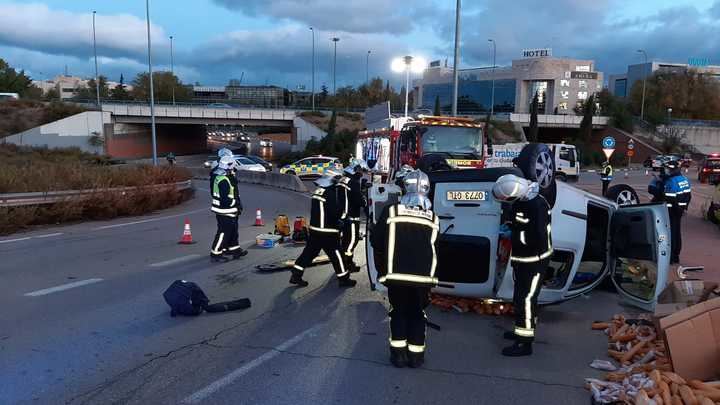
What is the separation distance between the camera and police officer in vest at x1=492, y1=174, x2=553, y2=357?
5.21 m

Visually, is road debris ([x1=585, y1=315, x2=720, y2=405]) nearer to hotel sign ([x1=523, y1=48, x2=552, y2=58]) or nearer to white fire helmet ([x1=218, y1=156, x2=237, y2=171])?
white fire helmet ([x1=218, y1=156, x2=237, y2=171])

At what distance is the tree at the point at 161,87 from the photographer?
98.3 m

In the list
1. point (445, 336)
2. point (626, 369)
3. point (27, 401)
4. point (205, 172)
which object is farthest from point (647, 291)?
point (205, 172)

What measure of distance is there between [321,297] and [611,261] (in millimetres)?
3513

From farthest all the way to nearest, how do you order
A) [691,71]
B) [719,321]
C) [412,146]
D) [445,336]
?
[691,71] < [412,146] < [445,336] < [719,321]

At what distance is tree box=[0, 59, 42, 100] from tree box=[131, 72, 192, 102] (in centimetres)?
1710

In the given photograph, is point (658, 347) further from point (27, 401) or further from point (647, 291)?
point (27, 401)

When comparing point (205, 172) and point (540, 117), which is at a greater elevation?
point (540, 117)

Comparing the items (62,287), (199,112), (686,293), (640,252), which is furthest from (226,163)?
(199,112)

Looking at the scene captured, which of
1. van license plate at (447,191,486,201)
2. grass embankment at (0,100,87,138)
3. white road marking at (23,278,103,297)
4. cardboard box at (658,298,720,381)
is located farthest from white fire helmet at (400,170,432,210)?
grass embankment at (0,100,87,138)

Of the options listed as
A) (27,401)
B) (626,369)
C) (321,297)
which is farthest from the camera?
(321,297)

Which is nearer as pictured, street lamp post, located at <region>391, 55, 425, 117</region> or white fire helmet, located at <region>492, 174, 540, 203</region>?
white fire helmet, located at <region>492, 174, 540, 203</region>

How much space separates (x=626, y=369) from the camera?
471cm

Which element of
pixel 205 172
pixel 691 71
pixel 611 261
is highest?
pixel 691 71
